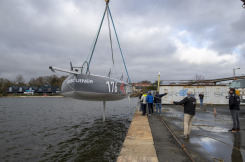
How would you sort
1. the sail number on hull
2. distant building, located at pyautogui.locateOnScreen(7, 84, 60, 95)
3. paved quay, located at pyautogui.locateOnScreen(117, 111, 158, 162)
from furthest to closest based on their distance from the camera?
distant building, located at pyautogui.locateOnScreen(7, 84, 60, 95), the sail number on hull, paved quay, located at pyautogui.locateOnScreen(117, 111, 158, 162)

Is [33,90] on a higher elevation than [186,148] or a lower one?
higher

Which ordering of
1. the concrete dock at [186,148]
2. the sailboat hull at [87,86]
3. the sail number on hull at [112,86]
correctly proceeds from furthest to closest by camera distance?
the sail number on hull at [112,86] → the sailboat hull at [87,86] → the concrete dock at [186,148]

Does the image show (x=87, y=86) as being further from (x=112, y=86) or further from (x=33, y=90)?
(x=33, y=90)

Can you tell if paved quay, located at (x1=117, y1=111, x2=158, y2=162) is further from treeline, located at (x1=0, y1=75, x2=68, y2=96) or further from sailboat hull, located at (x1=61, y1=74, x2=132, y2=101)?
treeline, located at (x1=0, y1=75, x2=68, y2=96)

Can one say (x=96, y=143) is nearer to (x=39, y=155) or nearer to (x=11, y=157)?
(x=39, y=155)

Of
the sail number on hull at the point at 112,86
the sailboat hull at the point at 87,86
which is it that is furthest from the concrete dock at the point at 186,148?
the sail number on hull at the point at 112,86

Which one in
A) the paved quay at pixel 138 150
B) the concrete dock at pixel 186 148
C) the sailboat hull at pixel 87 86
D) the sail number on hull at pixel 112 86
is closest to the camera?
the paved quay at pixel 138 150

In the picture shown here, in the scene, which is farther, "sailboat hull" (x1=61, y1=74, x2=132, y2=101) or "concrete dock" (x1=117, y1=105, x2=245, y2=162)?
"sailboat hull" (x1=61, y1=74, x2=132, y2=101)

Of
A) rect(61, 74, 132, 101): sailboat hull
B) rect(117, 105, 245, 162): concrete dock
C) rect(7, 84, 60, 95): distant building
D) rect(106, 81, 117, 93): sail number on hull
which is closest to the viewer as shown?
rect(117, 105, 245, 162): concrete dock

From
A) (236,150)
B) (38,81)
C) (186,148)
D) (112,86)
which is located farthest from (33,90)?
(236,150)

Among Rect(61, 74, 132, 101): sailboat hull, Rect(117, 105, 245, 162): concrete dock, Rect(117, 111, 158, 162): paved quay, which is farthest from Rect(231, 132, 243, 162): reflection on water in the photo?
Rect(61, 74, 132, 101): sailboat hull

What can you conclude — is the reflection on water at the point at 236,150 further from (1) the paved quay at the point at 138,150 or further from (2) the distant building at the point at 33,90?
(2) the distant building at the point at 33,90

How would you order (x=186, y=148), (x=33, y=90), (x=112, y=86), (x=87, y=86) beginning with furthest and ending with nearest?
1. (x=33, y=90)
2. (x=112, y=86)
3. (x=87, y=86)
4. (x=186, y=148)

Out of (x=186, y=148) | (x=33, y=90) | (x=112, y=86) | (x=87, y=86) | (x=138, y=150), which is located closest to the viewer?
(x=138, y=150)
